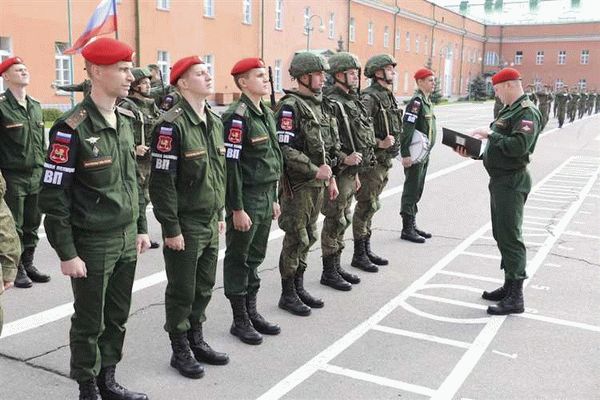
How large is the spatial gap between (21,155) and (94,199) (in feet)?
9.45

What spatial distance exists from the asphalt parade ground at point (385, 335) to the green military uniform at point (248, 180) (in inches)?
24.6

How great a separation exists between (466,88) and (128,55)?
255 ft

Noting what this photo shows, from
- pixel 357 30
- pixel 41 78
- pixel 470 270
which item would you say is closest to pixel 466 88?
pixel 357 30

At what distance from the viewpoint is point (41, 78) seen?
2442cm

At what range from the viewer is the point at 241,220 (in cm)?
453

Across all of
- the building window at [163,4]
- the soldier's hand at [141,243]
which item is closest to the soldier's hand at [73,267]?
the soldier's hand at [141,243]

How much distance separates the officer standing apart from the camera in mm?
5414

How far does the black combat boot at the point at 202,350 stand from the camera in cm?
436

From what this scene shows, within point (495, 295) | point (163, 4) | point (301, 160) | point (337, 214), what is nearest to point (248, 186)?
point (301, 160)

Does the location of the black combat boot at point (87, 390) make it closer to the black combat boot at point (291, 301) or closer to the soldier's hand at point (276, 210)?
the soldier's hand at point (276, 210)

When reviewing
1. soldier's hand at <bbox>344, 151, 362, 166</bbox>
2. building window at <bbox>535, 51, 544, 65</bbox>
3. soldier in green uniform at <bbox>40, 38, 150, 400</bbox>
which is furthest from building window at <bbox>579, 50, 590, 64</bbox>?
soldier in green uniform at <bbox>40, 38, 150, 400</bbox>

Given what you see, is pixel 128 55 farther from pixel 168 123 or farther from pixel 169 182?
pixel 169 182

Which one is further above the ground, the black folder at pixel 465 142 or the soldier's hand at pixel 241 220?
the black folder at pixel 465 142

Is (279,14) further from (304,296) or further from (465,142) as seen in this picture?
(304,296)
